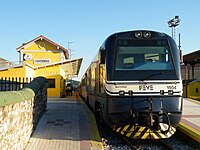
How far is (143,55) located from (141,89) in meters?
1.10

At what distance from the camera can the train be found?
8461 millimetres

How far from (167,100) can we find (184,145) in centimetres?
191

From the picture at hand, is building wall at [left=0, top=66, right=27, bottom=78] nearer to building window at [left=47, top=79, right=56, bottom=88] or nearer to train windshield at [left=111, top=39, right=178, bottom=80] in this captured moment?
building window at [left=47, top=79, right=56, bottom=88]

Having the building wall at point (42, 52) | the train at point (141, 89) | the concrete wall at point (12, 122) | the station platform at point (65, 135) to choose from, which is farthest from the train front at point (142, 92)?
the building wall at point (42, 52)

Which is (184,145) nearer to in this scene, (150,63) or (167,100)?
(167,100)

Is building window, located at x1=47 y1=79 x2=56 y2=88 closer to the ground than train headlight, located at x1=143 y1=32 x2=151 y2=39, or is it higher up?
closer to the ground

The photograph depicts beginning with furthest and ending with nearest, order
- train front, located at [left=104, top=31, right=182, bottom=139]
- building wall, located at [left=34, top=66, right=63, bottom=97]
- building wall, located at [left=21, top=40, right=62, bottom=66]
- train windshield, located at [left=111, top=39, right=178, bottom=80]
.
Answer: building wall, located at [left=21, top=40, right=62, bottom=66] → building wall, located at [left=34, top=66, right=63, bottom=97] → train windshield, located at [left=111, top=39, right=178, bottom=80] → train front, located at [left=104, top=31, right=182, bottom=139]

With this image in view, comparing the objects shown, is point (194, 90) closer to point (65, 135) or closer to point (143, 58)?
point (143, 58)

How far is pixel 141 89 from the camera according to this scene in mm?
8547

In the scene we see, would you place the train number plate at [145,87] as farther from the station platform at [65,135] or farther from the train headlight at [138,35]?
the station platform at [65,135]

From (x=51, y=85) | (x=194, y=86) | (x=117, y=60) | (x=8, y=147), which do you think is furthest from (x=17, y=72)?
(x=8, y=147)

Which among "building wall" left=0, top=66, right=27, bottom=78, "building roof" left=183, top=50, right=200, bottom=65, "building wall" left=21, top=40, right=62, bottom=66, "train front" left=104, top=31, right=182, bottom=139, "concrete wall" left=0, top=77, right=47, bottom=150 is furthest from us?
"building wall" left=21, top=40, right=62, bottom=66

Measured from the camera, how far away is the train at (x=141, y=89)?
333 inches

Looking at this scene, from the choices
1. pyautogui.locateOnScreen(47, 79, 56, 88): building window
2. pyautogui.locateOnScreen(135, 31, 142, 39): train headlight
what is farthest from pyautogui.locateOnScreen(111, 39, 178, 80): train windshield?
pyautogui.locateOnScreen(47, 79, 56, 88): building window
